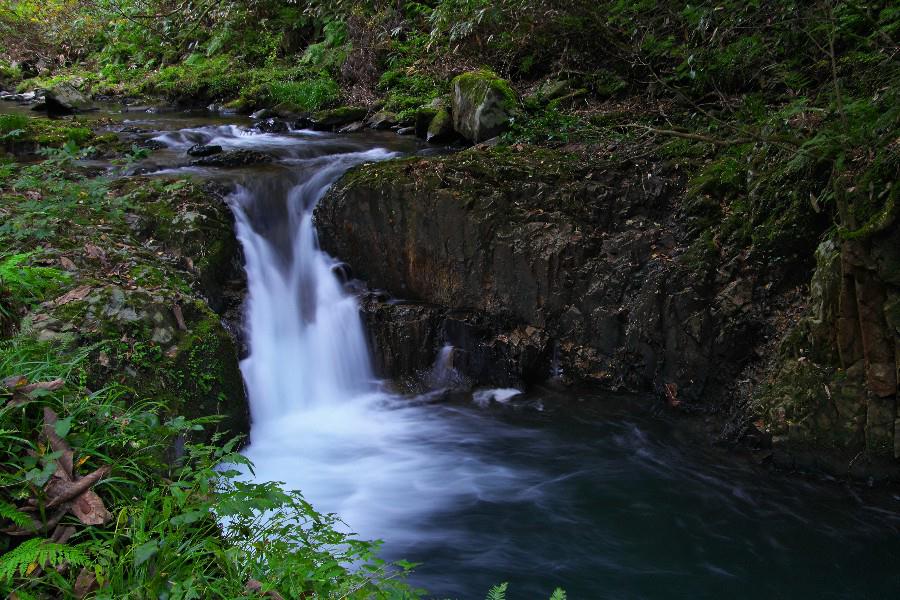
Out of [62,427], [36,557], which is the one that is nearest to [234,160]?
[62,427]

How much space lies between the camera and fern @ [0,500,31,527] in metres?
2.52

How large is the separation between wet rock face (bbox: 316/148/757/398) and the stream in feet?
1.31

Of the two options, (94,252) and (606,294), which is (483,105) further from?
(94,252)

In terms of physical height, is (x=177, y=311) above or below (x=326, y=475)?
above

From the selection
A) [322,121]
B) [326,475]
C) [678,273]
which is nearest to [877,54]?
[678,273]

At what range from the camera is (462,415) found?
21.6 feet

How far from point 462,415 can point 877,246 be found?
12.4 feet

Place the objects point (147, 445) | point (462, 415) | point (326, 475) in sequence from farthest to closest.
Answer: point (462, 415) → point (326, 475) → point (147, 445)

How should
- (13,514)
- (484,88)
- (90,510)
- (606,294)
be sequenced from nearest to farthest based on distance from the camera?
1. (13,514)
2. (90,510)
3. (606,294)
4. (484,88)

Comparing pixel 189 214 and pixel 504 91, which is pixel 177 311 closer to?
pixel 189 214

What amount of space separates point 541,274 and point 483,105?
3406 mm

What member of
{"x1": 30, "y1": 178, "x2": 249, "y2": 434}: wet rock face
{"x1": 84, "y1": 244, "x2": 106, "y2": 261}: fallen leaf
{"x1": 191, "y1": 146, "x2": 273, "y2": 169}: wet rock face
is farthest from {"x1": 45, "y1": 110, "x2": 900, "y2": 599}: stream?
{"x1": 84, "y1": 244, "x2": 106, "y2": 261}: fallen leaf

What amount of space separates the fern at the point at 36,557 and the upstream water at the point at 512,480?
2.50 metres

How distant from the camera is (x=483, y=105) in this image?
906 centimetres
